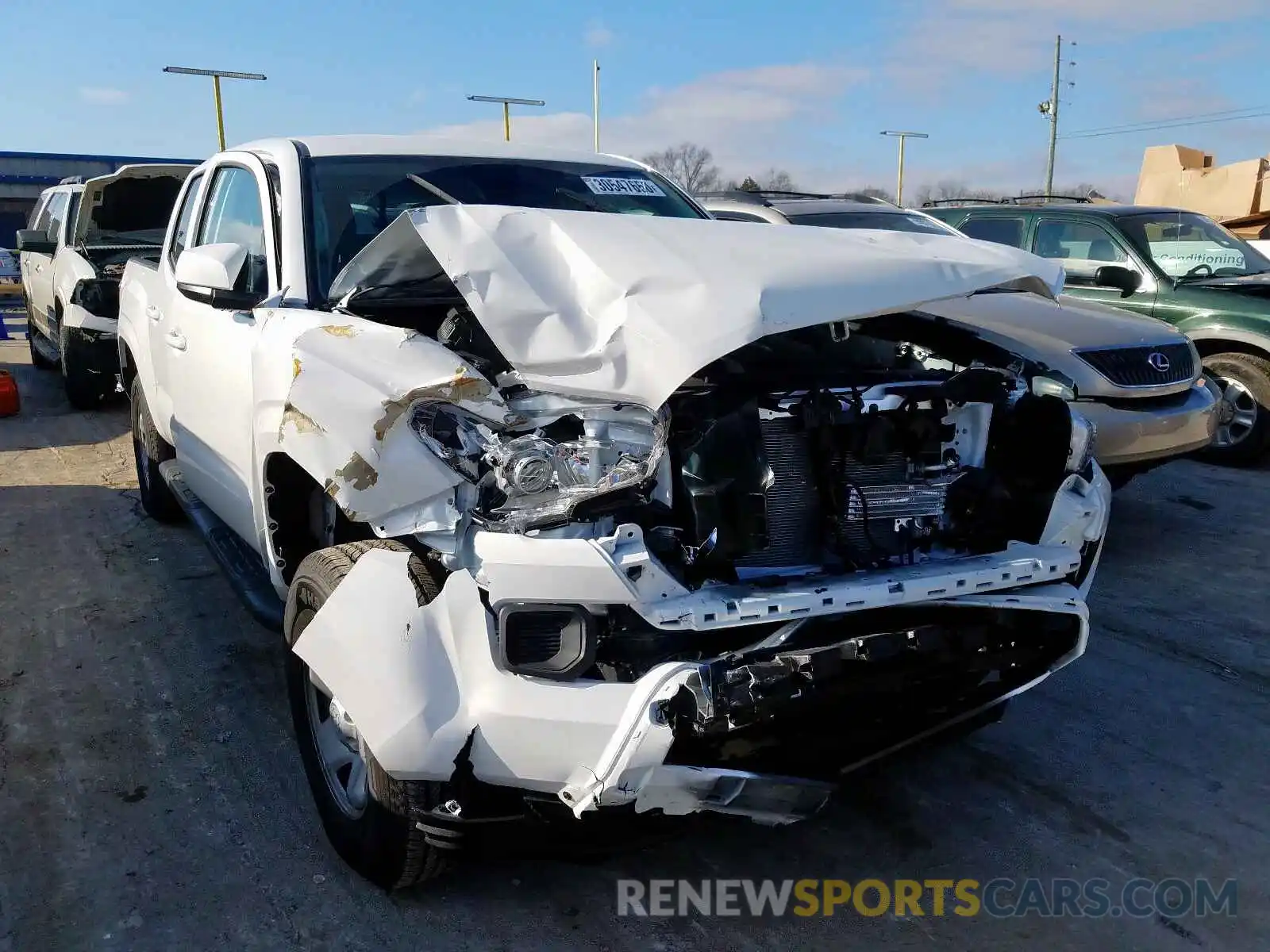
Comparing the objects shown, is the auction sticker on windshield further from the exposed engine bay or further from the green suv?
the green suv

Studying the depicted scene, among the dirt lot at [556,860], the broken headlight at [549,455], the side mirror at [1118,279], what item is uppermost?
the side mirror at [1118,279]

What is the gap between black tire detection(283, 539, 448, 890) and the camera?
240 cm

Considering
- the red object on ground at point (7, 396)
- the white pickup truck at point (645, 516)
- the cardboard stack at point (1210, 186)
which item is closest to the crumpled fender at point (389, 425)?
the white pickup truck at point (645, 516)

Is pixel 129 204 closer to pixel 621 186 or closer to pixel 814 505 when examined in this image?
pixel 621 186

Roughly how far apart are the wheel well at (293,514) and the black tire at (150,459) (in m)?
2.38

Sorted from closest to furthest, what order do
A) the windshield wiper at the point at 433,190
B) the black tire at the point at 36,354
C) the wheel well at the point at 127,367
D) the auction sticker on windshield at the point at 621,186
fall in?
Answer: 1. the windshield wiper at the point at 433,190
2. the auction sticker on windshield at the point at 621,186
3. the wheel well at the point at 127,367
4. the black tire at the point at 36,354

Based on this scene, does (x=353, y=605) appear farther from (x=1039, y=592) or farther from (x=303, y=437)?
(x=1039, y=592)

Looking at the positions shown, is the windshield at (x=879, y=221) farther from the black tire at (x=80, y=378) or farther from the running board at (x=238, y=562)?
the black tire at (x=80, y=378)

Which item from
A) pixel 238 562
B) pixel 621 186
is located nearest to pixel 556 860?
pixel 238 562

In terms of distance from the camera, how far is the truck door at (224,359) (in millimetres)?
3508

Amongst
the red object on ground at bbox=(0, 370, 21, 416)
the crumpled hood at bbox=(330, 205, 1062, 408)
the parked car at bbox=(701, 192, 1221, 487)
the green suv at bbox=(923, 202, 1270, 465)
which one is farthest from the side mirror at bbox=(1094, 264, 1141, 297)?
the red object on ground at bbox=(0, 370, 21, 416)

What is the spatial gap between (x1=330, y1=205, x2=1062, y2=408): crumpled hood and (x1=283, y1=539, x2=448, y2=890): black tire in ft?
2.10

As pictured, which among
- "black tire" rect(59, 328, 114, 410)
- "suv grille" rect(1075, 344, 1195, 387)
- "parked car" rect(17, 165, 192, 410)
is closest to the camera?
"suv grille" rect(1075, 344, 1195, 387)

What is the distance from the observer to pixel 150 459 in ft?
18.6
